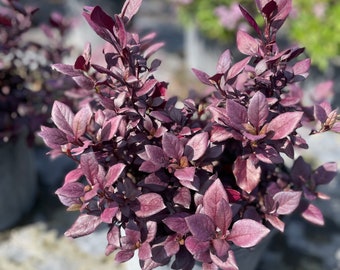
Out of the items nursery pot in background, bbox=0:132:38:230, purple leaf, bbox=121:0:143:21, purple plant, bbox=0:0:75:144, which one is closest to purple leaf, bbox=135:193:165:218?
purple leaf, bbox=121:0:143:21

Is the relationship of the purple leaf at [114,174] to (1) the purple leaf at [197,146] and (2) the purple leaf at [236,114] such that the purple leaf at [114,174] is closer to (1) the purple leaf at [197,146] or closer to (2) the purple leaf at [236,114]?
(1) the purple leaf at [197,146]

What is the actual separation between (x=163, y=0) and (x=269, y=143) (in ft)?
14.7

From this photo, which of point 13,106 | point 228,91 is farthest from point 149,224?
point 13,106

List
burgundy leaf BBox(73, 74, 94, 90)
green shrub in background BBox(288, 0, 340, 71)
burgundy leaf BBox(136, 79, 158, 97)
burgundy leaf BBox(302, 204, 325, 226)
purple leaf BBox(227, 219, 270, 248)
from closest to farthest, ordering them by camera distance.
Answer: purple leaf BBox(227, 219, 270, 248)
burgundy leaf BBox(136, 79, 158, 97)
burgundy leaf BBox(73, 74, 94, 90)
burgundy leaf BBox(302, 204, 325, 226)
green shrub in background BBox(288, 0, 340, 71)

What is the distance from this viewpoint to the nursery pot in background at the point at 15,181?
205 cm

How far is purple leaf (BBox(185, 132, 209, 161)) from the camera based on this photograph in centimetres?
125

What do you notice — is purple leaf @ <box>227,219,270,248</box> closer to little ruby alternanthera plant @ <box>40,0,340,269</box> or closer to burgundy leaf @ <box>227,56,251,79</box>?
little ruby alternanthera plant @ <box>40,0,340,269</box>

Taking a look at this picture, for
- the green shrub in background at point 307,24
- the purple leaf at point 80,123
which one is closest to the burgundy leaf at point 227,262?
the purple leaf at point 80,123

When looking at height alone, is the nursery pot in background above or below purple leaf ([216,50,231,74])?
below

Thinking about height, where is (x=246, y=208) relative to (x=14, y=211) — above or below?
above

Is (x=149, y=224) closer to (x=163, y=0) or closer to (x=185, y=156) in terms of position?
(x=185, y=156)

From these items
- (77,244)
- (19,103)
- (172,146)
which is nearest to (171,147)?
(172,146)

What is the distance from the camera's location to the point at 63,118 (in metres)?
1.30

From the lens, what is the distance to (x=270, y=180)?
159 cm
